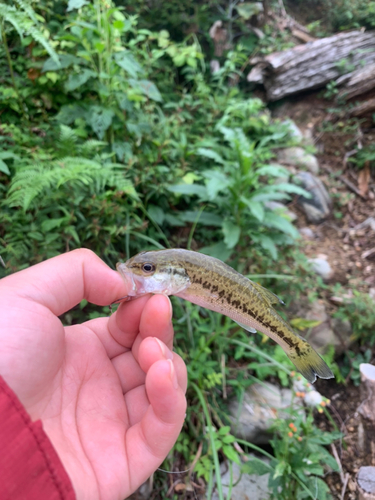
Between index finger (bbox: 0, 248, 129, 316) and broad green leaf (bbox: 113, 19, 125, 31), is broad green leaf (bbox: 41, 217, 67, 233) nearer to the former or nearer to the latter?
index finger (bbox: 0, 248, 129, 316)

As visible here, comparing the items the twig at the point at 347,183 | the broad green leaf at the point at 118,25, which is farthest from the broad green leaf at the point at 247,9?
the broad green leaf at the point at 118,25

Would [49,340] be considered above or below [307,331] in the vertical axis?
above

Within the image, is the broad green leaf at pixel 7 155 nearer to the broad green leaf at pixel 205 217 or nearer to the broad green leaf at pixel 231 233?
the broad green leaf at pixel 205 217

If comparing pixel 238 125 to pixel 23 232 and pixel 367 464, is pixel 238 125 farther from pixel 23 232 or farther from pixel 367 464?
pixel 367 464

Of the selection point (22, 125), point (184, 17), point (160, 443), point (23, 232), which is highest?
point (184, 17)

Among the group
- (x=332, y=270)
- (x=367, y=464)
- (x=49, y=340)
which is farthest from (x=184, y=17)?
(x=367, y=464)

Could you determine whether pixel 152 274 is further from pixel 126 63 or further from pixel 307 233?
pixel 307 233
